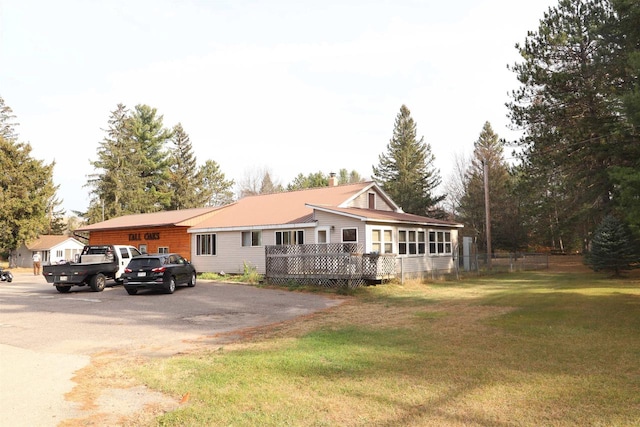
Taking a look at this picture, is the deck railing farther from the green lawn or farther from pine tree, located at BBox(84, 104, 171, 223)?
pine tree, located at BBox(84, 104, 171, 223)

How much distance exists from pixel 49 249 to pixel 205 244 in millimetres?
30711

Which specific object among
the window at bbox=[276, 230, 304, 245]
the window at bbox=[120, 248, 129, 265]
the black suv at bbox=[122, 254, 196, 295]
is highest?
the window at bbox=[276, 230, 304, 245]

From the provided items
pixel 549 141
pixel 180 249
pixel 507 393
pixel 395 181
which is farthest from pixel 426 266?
pixel 395 181

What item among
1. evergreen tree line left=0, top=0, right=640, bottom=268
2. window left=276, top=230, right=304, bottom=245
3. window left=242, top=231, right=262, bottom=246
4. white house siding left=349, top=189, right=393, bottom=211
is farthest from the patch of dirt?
white house siding left=349, top=189, right=393, bottom=211

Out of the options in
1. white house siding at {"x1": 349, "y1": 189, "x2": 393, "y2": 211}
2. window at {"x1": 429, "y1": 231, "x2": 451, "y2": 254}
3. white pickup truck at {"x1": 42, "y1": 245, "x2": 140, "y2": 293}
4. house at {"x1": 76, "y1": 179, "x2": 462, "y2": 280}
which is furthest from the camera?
white house siding at {"x1": 349, "y1": 189, "x2": 393, "y2": 211}

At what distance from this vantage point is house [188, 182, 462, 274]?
23391 millimetres

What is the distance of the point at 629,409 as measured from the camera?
4.91 m

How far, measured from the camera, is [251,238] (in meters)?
27.7

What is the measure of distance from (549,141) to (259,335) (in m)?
23.2

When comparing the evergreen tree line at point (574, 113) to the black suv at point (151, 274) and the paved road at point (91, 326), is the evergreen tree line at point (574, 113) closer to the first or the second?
the paved road at point (91, 326)

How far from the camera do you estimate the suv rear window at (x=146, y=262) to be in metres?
18.5

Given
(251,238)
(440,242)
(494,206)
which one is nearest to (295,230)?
(251,238)

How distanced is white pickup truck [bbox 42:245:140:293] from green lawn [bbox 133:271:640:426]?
11.9 metres

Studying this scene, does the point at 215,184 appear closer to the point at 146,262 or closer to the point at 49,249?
the point at 49,249
